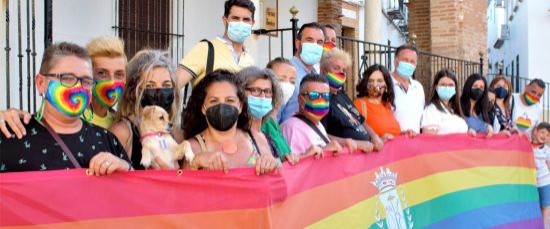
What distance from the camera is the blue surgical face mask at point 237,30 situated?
5.02m

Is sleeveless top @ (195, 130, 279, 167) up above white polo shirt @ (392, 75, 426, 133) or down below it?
below

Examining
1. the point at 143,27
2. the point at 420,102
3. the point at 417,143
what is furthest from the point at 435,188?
the point at 143,27

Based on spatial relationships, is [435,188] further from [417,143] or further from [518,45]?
[518,45]

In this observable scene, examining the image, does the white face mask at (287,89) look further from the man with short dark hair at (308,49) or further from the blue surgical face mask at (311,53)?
the blue surgical face mask at (311,53)

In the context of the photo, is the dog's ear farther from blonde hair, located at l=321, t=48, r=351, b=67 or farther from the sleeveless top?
blonde hair, located at l=321, t=48, r=351, b=67

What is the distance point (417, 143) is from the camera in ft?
18.7

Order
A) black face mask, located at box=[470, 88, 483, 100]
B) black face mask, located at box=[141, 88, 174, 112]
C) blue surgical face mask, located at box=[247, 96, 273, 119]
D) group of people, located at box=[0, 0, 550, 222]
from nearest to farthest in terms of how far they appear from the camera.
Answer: group of people, located at box=[0, 0, 550, 222] → black face mask, located at box=[141, 88, 174, 112] → blue surgical face mask, located at box=[247, 96, 273, 119] → black face mask, located at box=[470, 88, 483, 100]

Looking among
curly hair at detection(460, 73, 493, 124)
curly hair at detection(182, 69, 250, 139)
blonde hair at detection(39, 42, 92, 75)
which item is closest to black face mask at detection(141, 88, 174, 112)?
curly hair at detection(182, 69, 250, 139)

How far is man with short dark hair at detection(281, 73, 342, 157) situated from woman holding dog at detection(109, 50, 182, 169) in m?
1.10

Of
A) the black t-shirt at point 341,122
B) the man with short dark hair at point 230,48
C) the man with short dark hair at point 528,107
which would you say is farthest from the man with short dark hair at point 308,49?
the man with short dark hair at point 528,107

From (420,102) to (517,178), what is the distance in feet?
4.20

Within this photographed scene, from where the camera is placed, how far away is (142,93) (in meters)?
3.74

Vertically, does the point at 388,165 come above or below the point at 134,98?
below

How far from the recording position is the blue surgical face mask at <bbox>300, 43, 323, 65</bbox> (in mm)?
5711
